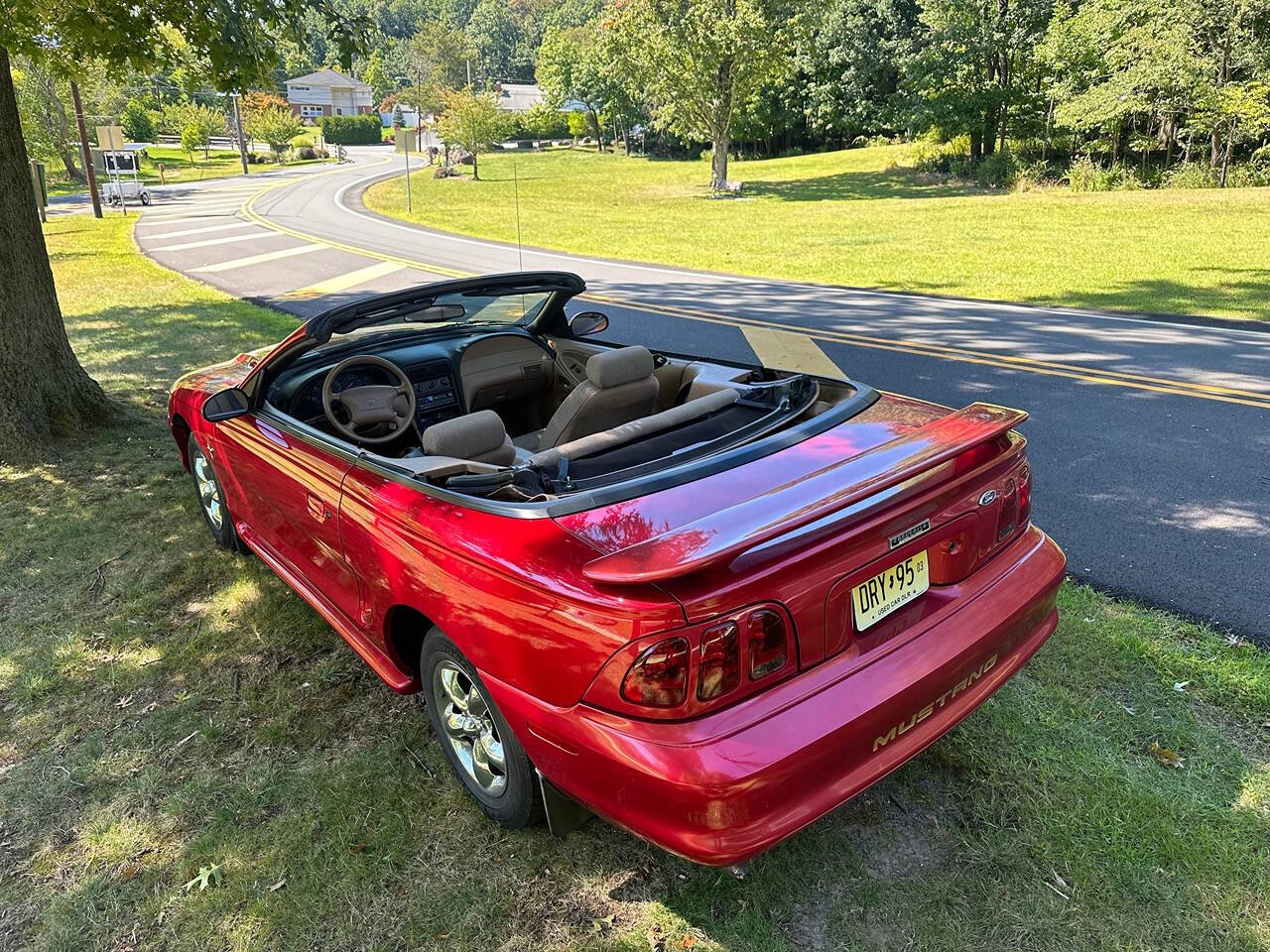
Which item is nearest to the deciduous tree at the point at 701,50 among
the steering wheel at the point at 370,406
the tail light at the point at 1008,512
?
the steering wheel at the point at 370,406

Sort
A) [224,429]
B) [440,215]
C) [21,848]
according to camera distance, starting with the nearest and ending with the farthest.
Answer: [21,848] → [224,429] → [440,215]

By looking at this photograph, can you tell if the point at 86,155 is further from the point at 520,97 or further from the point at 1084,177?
the point at 520,97

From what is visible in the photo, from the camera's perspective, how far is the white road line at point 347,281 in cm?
1297

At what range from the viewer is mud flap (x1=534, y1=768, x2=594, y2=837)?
2.39m

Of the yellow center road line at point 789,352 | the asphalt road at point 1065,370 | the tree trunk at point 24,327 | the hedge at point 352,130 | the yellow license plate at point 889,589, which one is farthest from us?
the hedge at point 352,130

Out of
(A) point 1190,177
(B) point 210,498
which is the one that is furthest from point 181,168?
(B) point 210,498

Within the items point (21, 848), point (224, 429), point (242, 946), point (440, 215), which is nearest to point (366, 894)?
point (242, 946)

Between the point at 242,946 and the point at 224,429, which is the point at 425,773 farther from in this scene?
the point at 224,429

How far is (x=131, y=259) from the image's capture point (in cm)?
1683

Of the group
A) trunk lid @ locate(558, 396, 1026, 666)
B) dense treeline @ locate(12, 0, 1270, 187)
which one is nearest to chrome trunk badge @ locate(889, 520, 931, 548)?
trunk lid @ locate(558, 396, 1026, 666)

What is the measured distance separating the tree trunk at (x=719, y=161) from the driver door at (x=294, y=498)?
29.7 m

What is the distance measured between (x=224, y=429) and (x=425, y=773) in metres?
1.98

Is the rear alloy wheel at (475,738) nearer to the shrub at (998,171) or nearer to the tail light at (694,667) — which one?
the tail light at (694,667)

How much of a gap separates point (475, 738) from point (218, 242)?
2039 centimetres
